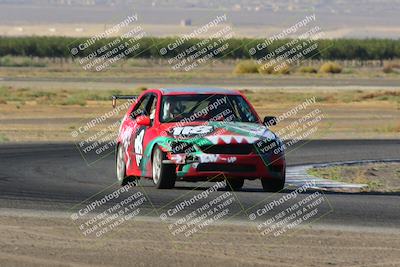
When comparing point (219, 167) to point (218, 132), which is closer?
point (219, 167)

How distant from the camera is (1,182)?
63.8 feet

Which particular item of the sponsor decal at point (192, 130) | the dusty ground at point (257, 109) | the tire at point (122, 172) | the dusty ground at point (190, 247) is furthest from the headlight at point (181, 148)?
the dusty ground at point (257, 109)

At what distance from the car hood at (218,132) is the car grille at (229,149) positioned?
6cm

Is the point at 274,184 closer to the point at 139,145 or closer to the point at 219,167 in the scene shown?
the point at 219,167

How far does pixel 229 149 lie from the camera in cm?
1712

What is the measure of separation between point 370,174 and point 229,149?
248 inches

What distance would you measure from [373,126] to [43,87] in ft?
118

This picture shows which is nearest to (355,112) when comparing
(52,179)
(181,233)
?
(52,179)

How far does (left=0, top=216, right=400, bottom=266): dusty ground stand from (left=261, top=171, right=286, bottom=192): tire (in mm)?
4163

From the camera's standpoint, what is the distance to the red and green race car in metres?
17.1

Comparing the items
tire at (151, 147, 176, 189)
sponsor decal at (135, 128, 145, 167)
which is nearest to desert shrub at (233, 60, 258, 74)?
sponsor decal at (135, 128, 145, 167)

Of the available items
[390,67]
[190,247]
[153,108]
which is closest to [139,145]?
[153,108]

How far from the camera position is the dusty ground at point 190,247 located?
10886 millimetres

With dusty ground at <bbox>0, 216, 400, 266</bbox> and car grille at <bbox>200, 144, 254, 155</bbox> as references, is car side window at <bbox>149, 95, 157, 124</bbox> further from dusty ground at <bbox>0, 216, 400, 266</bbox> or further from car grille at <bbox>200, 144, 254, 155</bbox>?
dusty ground at <bbox>0, 216, 400, 266</bbox>
